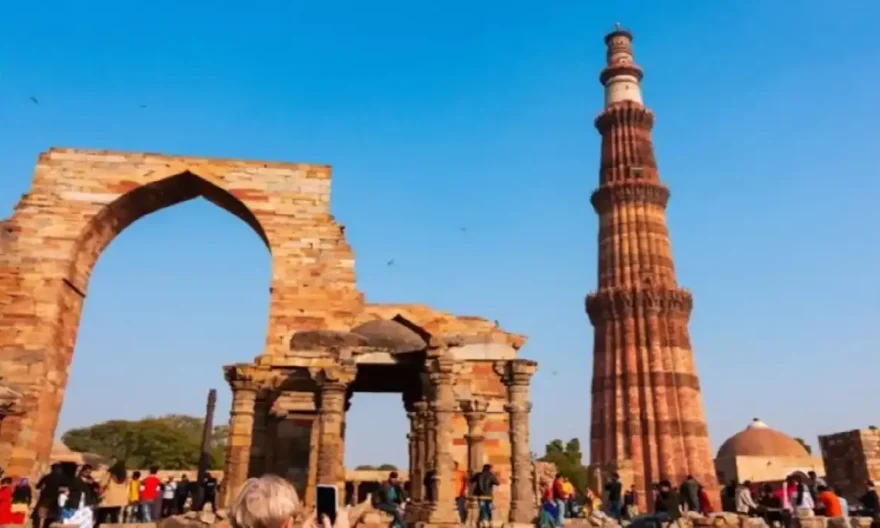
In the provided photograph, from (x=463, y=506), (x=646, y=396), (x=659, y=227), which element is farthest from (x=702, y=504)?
(x=659, y=227)

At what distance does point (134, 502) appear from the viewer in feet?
35.6

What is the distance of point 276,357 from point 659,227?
78.5 feet

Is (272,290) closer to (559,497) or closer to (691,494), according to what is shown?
(559,497)

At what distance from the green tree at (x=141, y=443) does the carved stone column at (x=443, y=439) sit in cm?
3298

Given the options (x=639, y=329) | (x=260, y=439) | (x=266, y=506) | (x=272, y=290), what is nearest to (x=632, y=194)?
(x=639, y=329)

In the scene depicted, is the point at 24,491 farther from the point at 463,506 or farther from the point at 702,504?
the point at 702,504

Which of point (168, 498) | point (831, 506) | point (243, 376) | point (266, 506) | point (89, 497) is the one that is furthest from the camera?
point (168, 498)

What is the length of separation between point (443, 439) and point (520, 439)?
4.35 ft

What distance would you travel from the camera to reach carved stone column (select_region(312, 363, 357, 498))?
415 inches

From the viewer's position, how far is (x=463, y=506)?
12.2m

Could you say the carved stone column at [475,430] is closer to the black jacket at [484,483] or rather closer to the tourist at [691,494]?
the black jacket at [484,483]

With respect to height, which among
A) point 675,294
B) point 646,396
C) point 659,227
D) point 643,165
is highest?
point 643,165

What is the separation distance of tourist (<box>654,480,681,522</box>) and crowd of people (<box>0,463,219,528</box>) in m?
7.05

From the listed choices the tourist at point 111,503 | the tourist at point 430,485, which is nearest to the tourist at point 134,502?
the tourist at point 111,503
